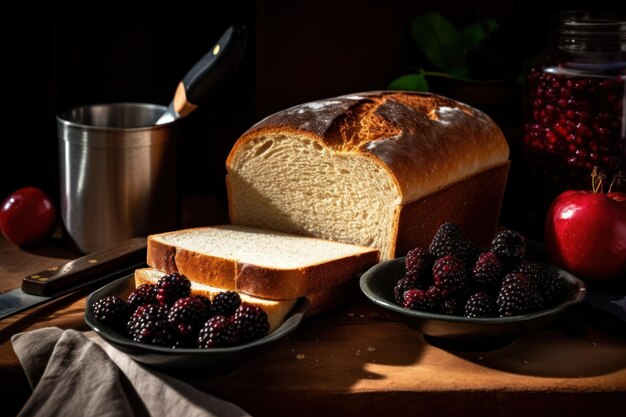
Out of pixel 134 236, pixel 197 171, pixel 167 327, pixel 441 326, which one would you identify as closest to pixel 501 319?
pixel 441 326

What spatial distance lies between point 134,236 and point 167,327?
0.84 metres

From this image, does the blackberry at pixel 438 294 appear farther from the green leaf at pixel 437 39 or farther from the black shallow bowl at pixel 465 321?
the green leaf at pixel 437 39

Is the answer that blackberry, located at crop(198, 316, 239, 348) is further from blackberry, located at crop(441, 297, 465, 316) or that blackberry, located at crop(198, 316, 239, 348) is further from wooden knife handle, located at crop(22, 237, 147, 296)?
wooden knife handle, located at crop(22, 237, 147, 296)

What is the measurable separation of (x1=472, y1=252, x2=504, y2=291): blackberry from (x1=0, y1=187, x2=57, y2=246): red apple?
1341mm

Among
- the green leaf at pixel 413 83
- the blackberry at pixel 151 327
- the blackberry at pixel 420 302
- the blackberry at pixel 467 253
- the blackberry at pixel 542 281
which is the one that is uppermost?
the green leaf at pixel 413 83

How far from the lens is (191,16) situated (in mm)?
2871

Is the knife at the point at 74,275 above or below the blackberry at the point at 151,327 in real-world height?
below

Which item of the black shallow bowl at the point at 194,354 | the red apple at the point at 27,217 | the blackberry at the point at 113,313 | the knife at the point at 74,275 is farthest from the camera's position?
the red apple at the point at 27,217

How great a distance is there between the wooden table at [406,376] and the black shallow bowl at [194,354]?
56mm

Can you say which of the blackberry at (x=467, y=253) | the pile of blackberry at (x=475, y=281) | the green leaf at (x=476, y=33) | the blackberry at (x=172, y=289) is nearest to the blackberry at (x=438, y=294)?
the pile of blackberry at (x=475, y=281)

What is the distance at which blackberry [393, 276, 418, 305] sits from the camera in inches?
71.2

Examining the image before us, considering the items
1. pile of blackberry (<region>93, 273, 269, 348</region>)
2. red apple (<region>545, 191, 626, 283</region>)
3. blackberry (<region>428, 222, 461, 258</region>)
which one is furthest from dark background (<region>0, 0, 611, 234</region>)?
pile of blackberry (<region>93, 273, 269, 348</region>)

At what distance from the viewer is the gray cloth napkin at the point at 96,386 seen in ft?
5.23

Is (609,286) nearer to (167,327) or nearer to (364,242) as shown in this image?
(364,242)
